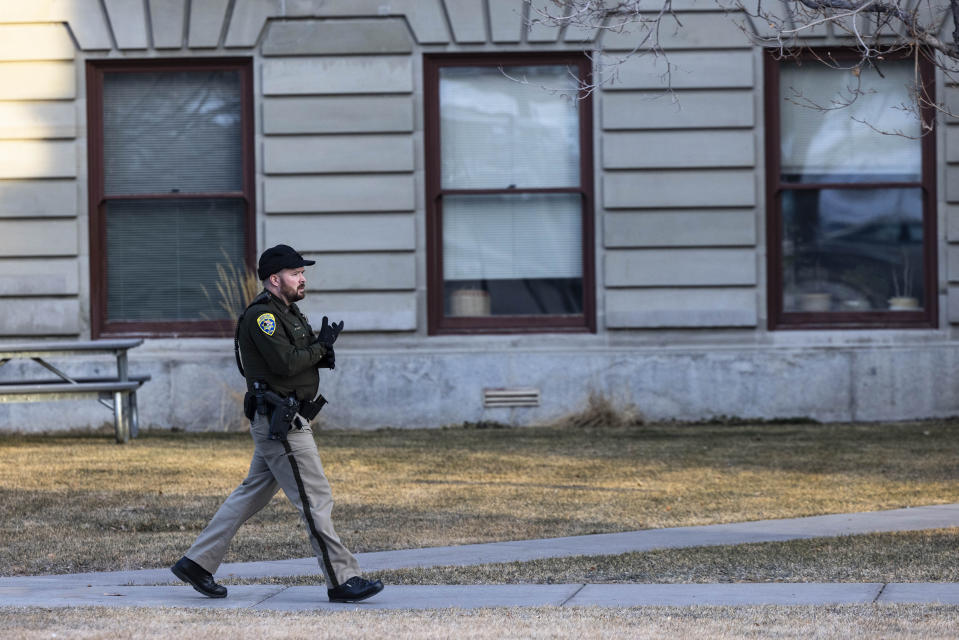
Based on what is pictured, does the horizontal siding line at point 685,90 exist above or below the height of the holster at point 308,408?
above

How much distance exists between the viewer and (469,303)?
1705 cm

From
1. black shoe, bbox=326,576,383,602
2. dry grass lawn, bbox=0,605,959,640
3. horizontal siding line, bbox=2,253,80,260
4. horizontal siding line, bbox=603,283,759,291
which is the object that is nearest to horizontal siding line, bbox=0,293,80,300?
horizontal siding line, bbox=2,253,80,260

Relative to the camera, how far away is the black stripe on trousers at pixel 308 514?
731 cm

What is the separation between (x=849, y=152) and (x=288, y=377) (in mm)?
11245

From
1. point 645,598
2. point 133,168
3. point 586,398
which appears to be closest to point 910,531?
point 645,598

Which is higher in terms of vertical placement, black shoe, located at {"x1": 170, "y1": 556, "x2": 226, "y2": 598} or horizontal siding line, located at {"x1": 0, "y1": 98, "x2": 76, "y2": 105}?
horizontal siding line, located at {"x1": 0, "y1": 98, "x2": 76, "y2": 105}

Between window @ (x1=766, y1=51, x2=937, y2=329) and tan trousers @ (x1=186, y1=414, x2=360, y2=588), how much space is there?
10470mm

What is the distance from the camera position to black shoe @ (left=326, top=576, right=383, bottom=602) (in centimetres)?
729

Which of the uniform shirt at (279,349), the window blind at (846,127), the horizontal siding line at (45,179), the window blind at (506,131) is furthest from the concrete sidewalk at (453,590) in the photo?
the horizontal siding line at (45,179)

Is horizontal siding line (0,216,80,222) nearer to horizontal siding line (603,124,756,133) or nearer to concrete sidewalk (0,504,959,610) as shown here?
horizontal siding line (603,124,756,133)

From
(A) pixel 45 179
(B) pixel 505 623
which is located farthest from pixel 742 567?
(A) pixel 45 179

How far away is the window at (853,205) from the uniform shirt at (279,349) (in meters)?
10.4

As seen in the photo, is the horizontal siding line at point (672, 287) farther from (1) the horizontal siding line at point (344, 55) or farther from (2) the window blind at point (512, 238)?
(1) the horizontal siding line at point (344, 55)

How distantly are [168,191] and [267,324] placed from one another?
1023cm
